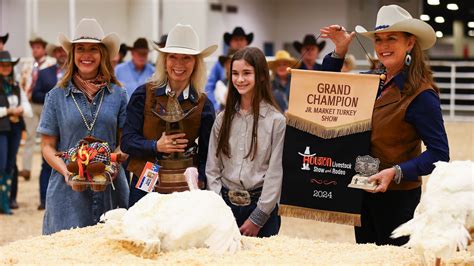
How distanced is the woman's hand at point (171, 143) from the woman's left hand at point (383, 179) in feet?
3.61

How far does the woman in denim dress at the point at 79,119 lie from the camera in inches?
187

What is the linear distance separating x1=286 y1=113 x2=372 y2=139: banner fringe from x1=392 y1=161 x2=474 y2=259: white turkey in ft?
3.07

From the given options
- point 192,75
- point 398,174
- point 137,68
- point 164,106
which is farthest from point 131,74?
point 398,174

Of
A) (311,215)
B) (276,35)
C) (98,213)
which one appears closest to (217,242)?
(311,215)

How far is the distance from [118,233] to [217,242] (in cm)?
39

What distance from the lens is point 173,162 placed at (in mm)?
4473

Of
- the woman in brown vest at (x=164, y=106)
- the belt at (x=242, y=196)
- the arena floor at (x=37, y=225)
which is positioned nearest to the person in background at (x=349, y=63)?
the arena floor at (x=37, y=225)

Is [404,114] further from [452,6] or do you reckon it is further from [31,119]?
[31,119]

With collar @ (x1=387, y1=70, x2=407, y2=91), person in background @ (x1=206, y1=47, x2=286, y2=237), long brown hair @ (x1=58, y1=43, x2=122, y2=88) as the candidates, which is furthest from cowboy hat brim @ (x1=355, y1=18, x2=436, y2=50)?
long brown hair @ (x1=58, y1=43, x2=122, y2=88)

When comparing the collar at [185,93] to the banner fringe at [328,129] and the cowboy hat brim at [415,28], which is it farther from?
the cowboy hat brim at [415,28]

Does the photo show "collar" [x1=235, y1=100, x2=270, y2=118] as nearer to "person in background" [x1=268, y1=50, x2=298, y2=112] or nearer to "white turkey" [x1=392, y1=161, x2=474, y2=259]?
"white turkey" [x1=392, y1=161, x2=474, y2=259]

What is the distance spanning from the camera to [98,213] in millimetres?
Answer: 4801

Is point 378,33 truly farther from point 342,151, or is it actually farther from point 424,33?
point 342,151

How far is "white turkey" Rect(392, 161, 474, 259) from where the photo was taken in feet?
9.23
